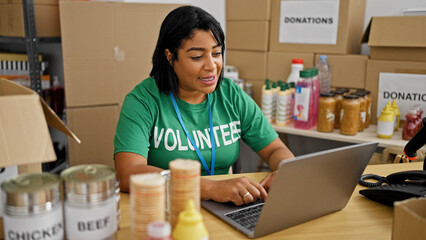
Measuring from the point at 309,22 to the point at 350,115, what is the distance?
68 cm

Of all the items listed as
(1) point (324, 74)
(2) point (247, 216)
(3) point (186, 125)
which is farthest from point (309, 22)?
(2) point (247, 216)

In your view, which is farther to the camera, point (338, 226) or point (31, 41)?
point (31, 41)

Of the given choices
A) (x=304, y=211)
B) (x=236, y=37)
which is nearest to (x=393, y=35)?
(x=236, y=37)

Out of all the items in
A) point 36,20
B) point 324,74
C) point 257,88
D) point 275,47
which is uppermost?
point 36,20

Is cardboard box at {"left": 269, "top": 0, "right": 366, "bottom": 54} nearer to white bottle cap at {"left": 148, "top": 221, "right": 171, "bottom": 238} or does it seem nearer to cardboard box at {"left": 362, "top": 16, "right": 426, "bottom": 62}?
cardboard box at {"left": 362, "top": 16, "right": 426, "bottom": 62}

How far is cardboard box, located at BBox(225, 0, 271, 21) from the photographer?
2578 mm

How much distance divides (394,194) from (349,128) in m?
1.11

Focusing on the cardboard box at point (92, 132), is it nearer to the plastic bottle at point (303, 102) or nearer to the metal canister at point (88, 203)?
the plastic bottle at point (303, 102)

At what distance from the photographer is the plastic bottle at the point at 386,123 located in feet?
Answer: 6.75

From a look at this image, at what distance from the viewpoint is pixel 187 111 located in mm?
1502

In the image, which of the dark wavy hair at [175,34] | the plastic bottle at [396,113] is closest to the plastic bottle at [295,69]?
the plastic bottle at [396,113]

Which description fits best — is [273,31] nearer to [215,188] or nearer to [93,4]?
[93,4]

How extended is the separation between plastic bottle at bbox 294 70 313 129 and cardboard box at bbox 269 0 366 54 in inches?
11.5

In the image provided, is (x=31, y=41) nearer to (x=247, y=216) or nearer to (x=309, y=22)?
(x=309, y=22)
